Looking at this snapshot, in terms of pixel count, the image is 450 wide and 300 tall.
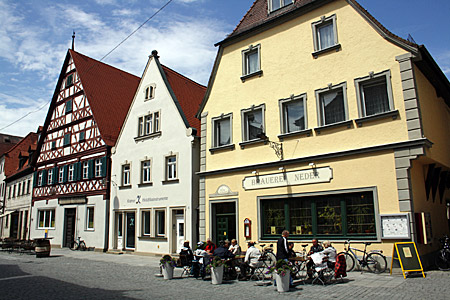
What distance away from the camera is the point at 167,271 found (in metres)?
13.0

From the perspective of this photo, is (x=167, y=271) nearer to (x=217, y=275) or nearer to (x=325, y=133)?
(x=217, y=275)

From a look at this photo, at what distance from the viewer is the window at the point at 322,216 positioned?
42.9 feet

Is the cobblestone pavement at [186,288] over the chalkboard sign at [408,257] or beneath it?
beneath

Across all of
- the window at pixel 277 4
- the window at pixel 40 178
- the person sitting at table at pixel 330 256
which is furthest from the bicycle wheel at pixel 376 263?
the window at pixel 40 178

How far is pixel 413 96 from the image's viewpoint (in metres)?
12.4

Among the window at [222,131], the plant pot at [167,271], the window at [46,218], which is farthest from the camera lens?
the window at [46,218]

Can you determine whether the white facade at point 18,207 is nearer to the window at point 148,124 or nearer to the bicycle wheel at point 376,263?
the window at point 148,124

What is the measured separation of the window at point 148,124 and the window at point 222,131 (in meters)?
5.41

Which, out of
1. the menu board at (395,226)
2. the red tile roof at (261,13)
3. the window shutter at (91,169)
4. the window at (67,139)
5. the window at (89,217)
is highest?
the red tile roof at (261,13)

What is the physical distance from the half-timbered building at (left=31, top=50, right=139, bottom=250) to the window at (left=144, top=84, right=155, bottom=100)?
464 cm

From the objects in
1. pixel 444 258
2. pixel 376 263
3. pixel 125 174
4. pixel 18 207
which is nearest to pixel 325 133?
pixel 376 263

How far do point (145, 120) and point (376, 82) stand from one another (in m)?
14.1

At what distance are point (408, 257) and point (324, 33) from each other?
8842mm

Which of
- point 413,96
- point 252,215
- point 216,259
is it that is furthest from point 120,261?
point 413,96
